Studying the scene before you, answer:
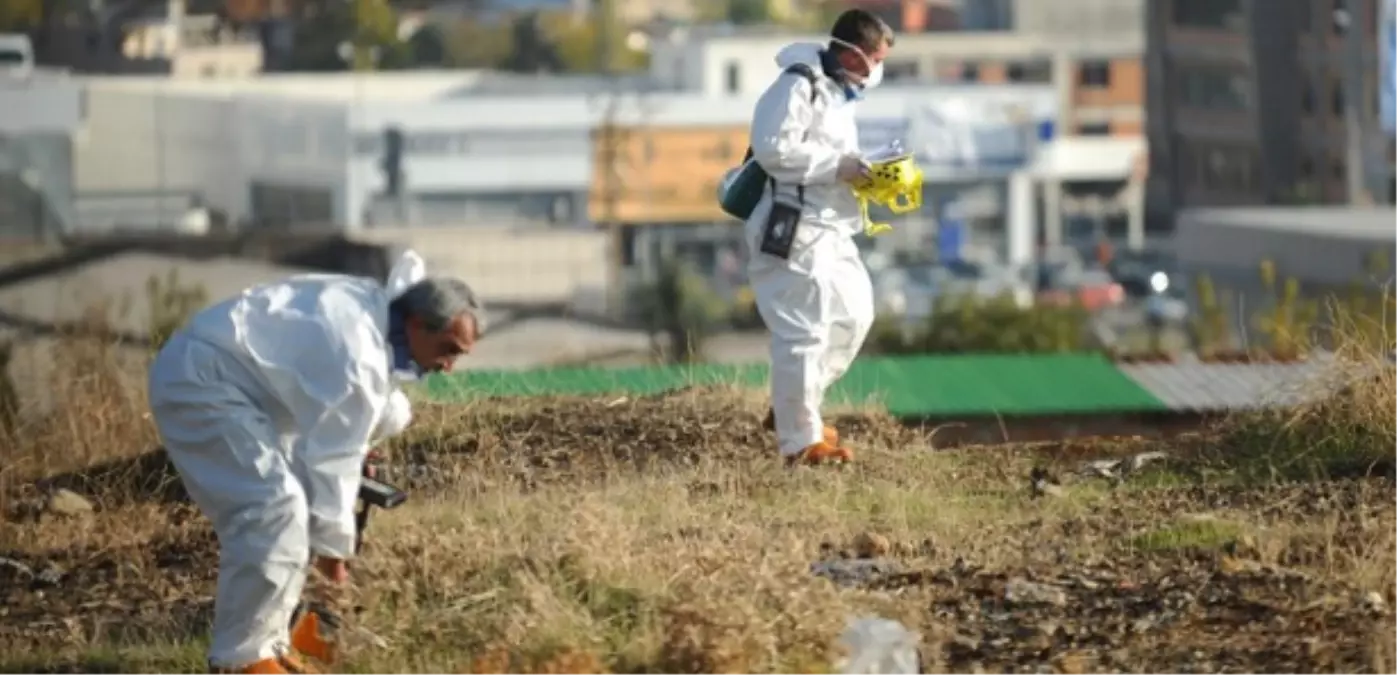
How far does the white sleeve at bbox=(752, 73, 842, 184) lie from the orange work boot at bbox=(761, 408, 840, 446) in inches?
33.7

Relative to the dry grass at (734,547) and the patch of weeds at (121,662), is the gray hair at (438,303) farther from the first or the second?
the patch of weeds at (121,662)

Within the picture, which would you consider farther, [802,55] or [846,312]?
[846,312]

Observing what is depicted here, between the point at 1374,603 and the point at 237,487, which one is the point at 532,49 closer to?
the point at 1374,603

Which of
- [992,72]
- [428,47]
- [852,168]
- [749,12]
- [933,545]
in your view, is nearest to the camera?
[933,545]

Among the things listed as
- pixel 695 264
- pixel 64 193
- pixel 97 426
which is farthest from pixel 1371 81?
pixel 97 426

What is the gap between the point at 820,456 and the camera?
11.4 meters

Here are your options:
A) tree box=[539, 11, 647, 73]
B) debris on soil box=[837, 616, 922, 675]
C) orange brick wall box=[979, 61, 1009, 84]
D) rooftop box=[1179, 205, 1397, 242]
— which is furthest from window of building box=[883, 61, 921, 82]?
debris on soil box=[837, 616, 922, 675]

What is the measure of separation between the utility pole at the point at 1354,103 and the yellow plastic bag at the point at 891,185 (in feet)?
234

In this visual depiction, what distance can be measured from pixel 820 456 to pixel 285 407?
3739mm

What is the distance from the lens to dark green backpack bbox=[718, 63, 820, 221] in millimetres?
11398

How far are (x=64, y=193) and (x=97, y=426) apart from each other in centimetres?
6838

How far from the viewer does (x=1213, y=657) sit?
27.0ft

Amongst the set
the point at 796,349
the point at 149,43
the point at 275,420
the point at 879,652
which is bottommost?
the point at 149,43

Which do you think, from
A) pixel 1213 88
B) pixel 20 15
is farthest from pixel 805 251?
pixel 20 15
